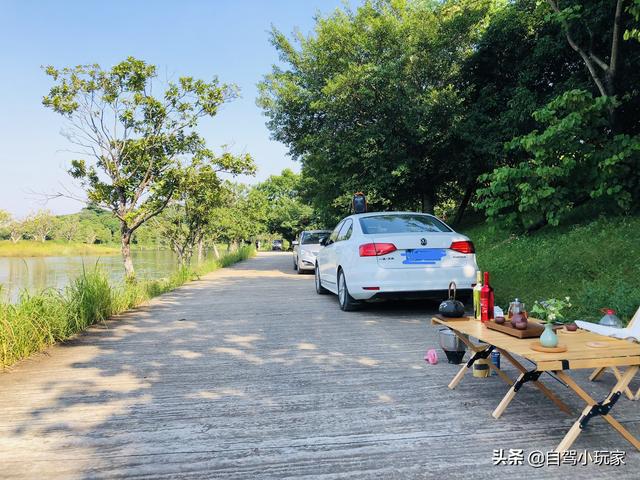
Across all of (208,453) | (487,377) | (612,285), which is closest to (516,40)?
(612,285)

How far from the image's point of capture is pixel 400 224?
25.0 feet

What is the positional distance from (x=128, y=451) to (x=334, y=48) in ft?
57.8

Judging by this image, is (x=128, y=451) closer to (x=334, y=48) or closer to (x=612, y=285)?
(x=612, y=285)

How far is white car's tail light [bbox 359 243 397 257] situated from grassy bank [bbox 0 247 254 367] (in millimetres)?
3870

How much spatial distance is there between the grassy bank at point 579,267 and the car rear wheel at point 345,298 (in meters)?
2.26

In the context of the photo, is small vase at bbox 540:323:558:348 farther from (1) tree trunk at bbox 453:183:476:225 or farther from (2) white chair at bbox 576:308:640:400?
(1) tree trunk at bbox 453:183:476:225

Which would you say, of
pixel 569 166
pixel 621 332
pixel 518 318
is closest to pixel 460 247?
pixel 621 332

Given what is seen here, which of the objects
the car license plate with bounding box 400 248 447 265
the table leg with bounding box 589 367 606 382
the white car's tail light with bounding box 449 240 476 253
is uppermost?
the white car's tail light with bounding box 449 240 476 253

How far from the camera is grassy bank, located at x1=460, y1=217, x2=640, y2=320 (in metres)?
6.07

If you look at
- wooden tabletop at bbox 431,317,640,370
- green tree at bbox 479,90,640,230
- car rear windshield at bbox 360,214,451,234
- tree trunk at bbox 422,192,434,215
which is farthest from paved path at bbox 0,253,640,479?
tree trunk at bbox 422,192,434,215

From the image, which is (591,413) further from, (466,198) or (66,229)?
(66,229)

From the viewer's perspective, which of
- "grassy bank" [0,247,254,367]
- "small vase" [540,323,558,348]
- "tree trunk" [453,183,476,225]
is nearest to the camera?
"small vase" [540,323,558,348]

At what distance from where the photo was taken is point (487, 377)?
4.03 metres

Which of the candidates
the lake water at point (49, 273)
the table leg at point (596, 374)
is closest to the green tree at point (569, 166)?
the table leg at point (596, 374)
